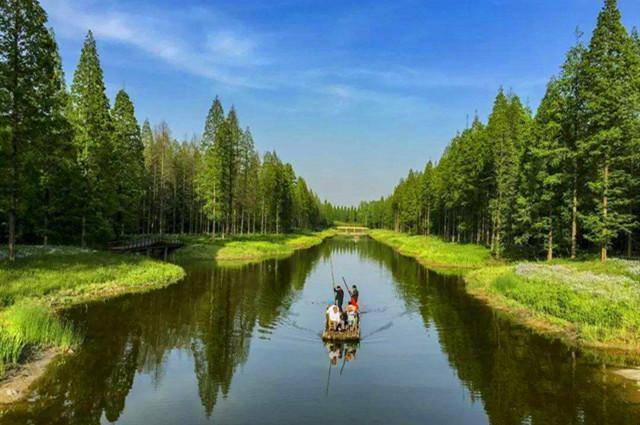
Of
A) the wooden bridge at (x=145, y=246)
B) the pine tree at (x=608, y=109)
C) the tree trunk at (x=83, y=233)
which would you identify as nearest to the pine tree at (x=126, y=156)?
A: the wooden bridge at (x=145, y=246)

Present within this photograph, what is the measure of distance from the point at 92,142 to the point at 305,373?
34665 mm

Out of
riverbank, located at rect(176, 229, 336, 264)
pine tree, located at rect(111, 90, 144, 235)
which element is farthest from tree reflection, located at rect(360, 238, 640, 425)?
pine tree, located at rect(111, 90, 144, 235)

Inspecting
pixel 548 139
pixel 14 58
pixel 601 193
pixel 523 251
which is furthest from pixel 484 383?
pixel 523 251

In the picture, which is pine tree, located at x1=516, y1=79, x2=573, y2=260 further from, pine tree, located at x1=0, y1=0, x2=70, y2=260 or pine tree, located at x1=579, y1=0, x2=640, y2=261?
pine tree, located at x1=0, y1=0, x2=70, y2=260

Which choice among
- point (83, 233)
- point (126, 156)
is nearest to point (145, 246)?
point (83, 233)

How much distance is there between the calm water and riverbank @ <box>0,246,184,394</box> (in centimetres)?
139

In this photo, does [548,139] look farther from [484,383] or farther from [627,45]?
[484,383]

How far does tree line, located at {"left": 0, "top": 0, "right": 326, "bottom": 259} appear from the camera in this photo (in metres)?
28.2

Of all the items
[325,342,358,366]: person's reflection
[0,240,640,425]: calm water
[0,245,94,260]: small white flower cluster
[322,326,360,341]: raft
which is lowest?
[325,342,358,366]: person's reflection

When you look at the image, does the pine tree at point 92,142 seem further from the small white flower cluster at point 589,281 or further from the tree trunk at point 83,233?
the small white flower cluster at point 589,281

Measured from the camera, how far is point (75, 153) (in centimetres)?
3534

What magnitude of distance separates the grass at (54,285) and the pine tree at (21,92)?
2.84 m

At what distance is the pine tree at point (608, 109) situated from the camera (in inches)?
1253

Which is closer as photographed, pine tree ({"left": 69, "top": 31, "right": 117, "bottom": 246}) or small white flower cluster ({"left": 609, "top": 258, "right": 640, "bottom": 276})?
small white flower cluster ({"left": 609, "top": 258, "right": 640, "bottom": 276})
